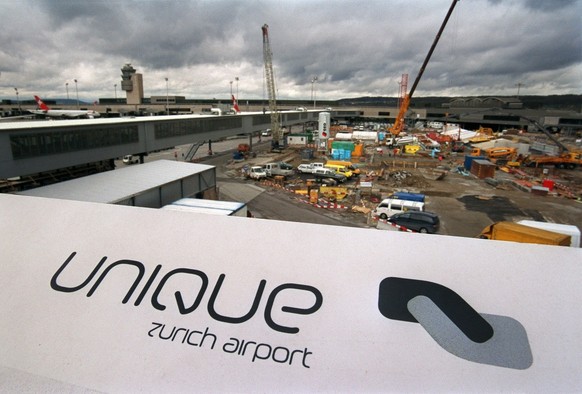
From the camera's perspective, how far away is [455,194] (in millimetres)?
23562

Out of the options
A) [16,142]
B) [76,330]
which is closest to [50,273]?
[76,330]

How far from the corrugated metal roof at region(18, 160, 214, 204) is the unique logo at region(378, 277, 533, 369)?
9.93 meters

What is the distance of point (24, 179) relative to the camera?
51.4 feet

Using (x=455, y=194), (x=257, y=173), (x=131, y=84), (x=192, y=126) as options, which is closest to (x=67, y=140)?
(x=192, y=126)

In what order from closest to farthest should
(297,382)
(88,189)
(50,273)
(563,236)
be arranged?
(297,382) → (50,273) → (563,236) → (88,189)

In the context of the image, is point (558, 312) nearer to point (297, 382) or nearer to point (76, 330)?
point (297, 382)

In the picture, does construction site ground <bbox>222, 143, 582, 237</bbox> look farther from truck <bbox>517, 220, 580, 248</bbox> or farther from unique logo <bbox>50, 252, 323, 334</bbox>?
unique logo <bbox>50, 252, 323, 334</bbox>

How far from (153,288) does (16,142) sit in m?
13.9

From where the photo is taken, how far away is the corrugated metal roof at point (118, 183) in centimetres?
1080

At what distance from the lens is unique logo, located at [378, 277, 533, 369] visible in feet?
10.7

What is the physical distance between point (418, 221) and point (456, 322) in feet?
42.5

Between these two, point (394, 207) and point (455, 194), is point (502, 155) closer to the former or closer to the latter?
point (455, 194)

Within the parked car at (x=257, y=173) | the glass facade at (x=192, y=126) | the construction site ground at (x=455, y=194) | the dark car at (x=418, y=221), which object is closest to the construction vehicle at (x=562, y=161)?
the construction site ground at (x=455, y=194)

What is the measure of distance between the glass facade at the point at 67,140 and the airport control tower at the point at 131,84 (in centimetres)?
8385
